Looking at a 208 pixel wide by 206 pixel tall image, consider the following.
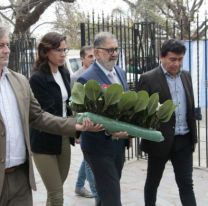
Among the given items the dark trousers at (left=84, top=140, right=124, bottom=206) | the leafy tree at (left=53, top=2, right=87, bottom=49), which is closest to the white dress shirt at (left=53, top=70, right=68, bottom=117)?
the dark trousers at (left=84, top=140, right=124, bottom=206)

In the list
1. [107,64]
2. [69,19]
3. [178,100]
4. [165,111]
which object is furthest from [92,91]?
[69,19]

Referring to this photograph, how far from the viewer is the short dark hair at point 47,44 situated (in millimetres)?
3666

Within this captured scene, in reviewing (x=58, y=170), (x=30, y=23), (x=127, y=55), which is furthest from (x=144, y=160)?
(x=30, y=23)

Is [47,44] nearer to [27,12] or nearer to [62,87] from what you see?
[62,87]

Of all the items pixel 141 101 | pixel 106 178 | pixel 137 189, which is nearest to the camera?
pixel 141 101

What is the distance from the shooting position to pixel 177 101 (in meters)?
3.95

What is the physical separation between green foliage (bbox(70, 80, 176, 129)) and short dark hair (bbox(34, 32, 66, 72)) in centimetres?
71

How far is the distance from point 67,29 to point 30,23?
6540mm

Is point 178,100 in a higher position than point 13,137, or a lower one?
higher

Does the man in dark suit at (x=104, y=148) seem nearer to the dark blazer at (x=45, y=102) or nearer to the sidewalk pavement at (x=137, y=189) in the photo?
the dark blazer at (x=45, y=102)

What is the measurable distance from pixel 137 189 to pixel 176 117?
6.72 feet

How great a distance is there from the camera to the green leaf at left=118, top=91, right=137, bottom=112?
3051mm

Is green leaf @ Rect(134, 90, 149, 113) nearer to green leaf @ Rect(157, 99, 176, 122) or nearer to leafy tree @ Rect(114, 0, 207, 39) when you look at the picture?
green leaf @ Rect(157, 99, 176, 122)

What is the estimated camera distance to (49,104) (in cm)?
367
